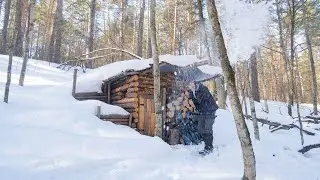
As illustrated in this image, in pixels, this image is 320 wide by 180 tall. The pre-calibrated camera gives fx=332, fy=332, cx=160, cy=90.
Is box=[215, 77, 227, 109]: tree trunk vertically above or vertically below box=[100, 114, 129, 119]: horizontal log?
above

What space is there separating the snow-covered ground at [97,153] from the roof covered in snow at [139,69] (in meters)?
1.04

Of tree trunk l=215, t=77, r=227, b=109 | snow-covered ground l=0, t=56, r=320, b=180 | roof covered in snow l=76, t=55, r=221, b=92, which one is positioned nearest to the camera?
snow-covered ground l=0, t=56, r=320, b=180

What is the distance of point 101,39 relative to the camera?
3269 cm

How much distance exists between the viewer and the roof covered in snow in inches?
403

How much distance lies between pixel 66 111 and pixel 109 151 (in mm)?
2519

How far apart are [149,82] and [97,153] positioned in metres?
4.48

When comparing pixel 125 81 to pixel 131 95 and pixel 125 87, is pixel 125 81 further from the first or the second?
pixel 131 95

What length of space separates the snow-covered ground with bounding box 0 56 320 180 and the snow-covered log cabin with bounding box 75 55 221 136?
1332mm

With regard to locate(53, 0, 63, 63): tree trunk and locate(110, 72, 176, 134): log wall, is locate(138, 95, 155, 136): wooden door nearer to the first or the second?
locate(110, 72, 176, 134): log wall

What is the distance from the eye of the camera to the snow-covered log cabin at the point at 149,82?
10547mm

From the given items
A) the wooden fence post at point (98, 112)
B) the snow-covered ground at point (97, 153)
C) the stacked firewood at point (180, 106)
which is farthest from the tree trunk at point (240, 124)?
the wooden fence post at point (98, 112)

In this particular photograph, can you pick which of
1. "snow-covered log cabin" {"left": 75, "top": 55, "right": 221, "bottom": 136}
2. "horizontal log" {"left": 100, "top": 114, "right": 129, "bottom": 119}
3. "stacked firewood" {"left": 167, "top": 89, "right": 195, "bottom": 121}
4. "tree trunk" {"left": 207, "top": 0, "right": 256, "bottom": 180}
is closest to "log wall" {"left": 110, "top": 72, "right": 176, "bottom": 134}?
"snow-covered log cabin" {"left": 75, "top": 55, "right": 221, "bottom": 136}

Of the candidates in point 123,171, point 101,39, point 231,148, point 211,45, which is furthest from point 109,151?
point 101,39

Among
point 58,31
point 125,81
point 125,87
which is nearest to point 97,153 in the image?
point 125,87
